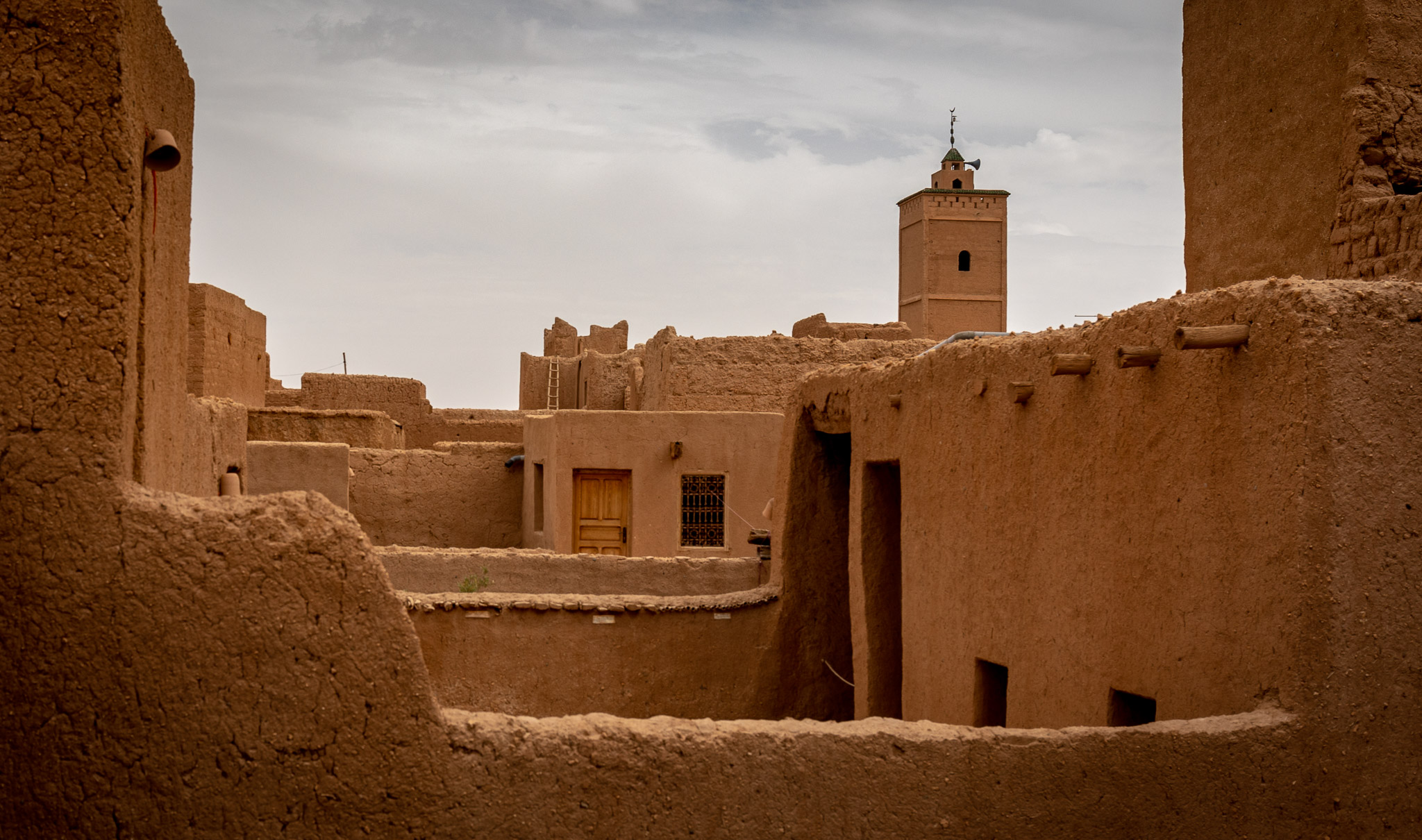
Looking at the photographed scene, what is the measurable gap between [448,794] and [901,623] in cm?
441

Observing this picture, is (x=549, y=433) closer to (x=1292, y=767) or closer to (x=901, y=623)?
(x=901, y=623)

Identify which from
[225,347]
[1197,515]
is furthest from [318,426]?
[1197,515]

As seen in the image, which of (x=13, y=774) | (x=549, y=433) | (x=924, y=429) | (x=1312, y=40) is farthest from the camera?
(x=549, y=433)

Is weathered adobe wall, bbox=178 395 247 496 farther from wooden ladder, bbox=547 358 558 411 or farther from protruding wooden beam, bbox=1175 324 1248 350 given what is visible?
wooden ladder, bbox=547 358 558 411

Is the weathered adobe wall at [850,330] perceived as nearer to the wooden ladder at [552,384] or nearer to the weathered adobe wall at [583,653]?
the wooden ladder at [552,384]

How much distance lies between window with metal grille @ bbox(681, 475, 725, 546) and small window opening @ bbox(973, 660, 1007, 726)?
28.1 ft

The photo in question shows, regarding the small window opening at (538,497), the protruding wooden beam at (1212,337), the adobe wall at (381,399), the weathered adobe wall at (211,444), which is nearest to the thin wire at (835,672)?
the weathered adobe wall at (211,444)

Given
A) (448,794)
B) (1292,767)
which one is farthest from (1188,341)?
(448,794)

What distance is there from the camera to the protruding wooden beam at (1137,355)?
4805mm

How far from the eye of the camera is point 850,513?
8.46 m

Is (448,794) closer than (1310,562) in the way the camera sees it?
Yes

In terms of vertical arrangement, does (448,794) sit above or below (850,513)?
below

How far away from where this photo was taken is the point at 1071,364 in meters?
5.30

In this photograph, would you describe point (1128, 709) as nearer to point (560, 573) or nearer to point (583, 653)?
point (583, 653)
